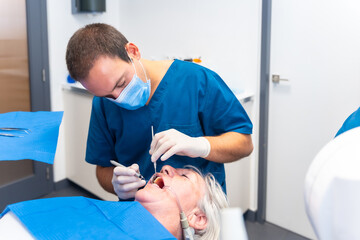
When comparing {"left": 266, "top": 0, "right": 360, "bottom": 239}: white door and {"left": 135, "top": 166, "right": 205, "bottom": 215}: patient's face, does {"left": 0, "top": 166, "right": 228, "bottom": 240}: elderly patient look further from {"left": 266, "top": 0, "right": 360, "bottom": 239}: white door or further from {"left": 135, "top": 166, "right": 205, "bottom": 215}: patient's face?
{"left": 266, "top": 0, "right": 360, "bottom": 239}: white door

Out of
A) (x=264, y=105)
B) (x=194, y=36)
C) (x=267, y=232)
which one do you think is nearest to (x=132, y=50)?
(x=264, y=105)

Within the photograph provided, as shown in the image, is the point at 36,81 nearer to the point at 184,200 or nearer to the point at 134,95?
the point at 134,95

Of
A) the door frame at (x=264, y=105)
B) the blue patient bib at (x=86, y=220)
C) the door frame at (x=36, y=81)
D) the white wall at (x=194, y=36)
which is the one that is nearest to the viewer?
the blue patient bib at (x=86, y=220)

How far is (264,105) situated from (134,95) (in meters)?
1.32

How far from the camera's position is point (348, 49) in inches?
74.9

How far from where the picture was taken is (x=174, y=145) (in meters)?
1.03

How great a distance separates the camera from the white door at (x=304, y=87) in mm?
1920

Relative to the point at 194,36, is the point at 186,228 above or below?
below

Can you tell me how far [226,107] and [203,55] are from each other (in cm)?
136

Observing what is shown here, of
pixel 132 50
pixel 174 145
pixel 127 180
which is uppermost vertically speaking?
pixel 132 50

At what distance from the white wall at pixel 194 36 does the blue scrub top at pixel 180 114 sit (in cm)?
105

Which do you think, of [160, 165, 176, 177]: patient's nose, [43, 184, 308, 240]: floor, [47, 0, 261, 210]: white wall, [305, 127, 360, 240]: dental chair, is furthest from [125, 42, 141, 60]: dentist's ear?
[43, 184, 308, 240]: floor

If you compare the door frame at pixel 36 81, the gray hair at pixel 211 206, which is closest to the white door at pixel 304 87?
the gray hair at pixel 211 206

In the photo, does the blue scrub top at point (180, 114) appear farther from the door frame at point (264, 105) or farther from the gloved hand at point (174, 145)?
the door frame at point (264, 105)
